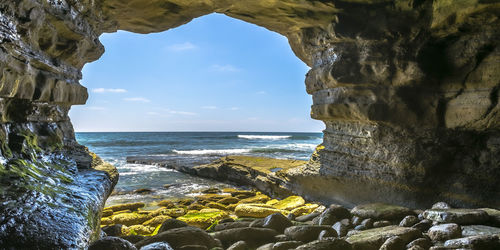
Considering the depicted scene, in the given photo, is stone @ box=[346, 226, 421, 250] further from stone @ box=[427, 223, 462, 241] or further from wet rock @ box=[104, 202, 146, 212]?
wet rock @ box=[104, 202, 146, 212]

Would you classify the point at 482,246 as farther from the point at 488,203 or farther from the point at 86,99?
the point at 86,99

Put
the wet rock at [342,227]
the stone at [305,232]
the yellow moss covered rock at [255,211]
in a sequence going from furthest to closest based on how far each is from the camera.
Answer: the yellow moss covered rock at [255,211]
the wet rock at [342,227]
the stone at [305,232]

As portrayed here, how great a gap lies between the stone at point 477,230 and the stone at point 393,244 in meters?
0.69

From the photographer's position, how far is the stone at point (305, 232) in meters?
3.17

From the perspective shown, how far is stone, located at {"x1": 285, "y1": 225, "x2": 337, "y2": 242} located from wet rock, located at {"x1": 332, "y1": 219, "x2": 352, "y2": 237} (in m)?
0.18

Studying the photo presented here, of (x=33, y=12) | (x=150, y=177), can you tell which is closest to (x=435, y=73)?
(x=33, y=12)

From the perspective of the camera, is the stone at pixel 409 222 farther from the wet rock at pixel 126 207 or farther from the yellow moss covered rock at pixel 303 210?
the wet rock at pixel 126 207

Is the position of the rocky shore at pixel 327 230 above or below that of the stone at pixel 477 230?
below

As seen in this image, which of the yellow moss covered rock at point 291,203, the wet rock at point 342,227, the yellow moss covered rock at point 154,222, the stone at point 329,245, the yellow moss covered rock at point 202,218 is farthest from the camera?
the yellow moss covered rock at point 291,203

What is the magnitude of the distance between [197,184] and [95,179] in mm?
6825

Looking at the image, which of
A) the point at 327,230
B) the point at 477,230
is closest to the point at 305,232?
the point at 327,230

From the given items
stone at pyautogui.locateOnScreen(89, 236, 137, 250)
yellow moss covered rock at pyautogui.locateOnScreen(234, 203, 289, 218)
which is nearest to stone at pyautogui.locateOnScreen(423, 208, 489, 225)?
yellow moss covered rock at pyautogui.locateOnScreen(234, 203, 289, 218)

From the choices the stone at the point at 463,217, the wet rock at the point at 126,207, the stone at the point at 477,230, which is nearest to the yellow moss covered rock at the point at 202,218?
the wet rock at the point at 126,207

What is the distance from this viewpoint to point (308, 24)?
5973 mm
